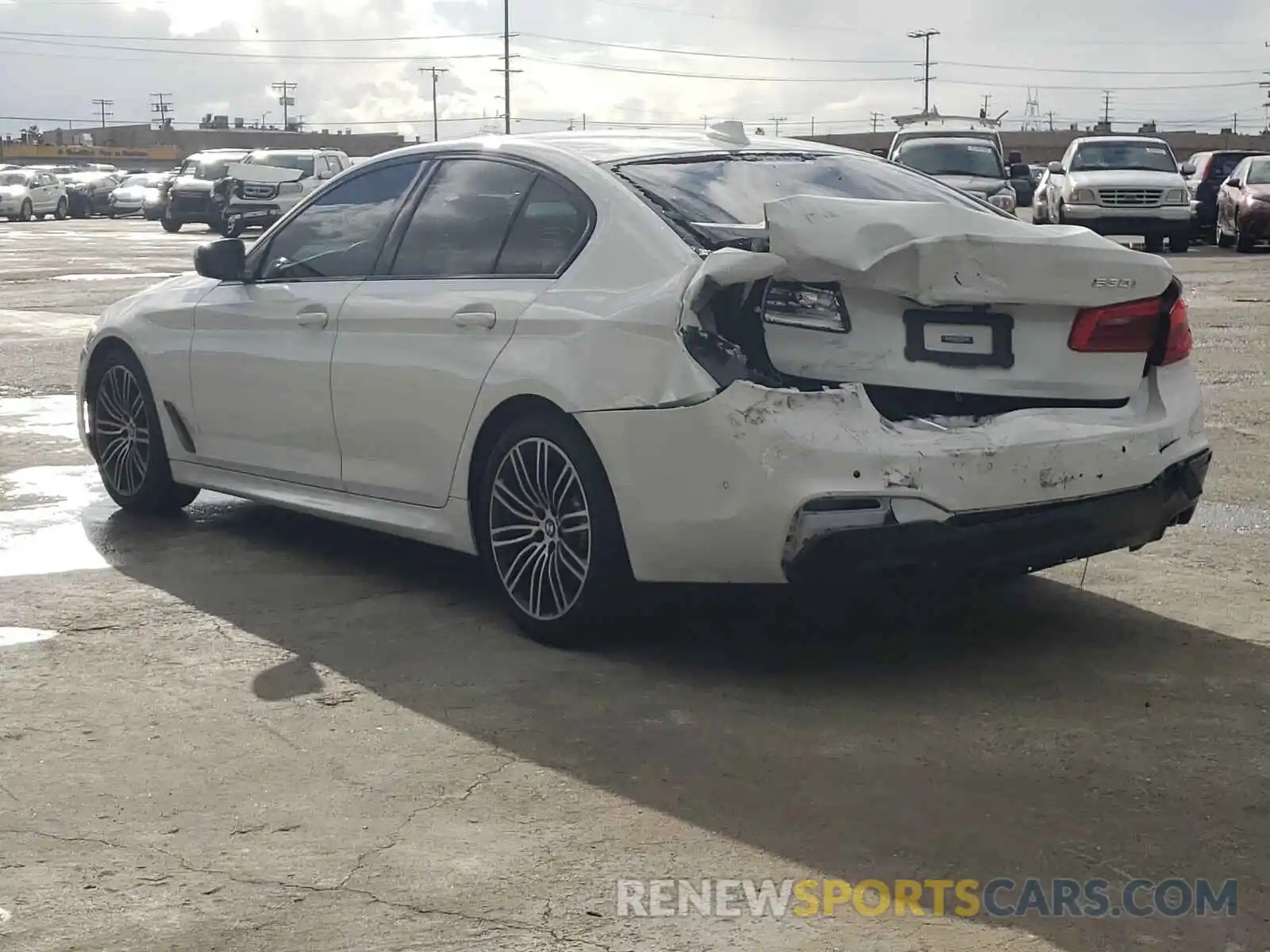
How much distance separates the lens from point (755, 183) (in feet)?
18.4

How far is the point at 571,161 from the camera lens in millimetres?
5734

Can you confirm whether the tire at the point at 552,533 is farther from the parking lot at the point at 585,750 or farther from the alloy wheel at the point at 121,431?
the alloy wheel at the point at 121,431

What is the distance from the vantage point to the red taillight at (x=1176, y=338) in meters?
5.32

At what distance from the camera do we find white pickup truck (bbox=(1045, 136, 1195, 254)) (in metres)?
27.4

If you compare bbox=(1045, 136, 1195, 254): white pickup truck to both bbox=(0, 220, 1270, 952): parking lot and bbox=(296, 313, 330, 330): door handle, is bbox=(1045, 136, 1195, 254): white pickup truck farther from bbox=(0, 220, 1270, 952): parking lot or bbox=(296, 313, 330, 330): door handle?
bbox=(296, 313, 330, 330): door handle

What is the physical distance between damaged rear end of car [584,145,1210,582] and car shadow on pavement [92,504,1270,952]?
0.38 meters

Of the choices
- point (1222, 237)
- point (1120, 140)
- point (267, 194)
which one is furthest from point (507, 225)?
point (267, 194)

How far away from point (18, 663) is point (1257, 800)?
3557 millimetres

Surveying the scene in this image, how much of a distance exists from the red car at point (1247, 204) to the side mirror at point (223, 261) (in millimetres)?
24229

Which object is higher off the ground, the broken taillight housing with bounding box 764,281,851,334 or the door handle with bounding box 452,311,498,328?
the broken taillight housing with bounding box 764,281,851,334

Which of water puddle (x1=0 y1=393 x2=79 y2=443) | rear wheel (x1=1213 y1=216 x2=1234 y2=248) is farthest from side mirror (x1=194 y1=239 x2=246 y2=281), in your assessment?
rear wheel (x1=1213 y1=216 x2=1234 y2=248)

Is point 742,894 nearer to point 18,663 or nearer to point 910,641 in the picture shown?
point 910,641

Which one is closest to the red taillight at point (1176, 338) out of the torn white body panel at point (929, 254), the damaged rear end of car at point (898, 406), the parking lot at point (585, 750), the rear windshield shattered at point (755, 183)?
the damaged rear end of car at point (898, 406)

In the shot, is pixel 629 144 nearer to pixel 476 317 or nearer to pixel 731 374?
pixel 476 317
